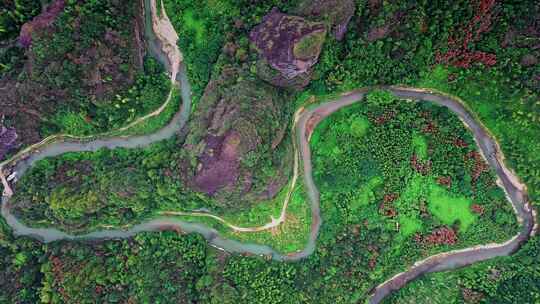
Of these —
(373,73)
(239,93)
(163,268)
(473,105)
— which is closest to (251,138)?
(239,93)

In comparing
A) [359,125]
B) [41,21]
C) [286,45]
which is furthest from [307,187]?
[41,21]

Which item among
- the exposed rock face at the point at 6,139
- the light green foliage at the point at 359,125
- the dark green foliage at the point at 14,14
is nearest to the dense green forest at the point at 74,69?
the dark green foliage at the point at 14,14

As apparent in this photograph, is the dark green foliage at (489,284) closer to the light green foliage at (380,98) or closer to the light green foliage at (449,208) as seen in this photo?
the light green foliage at (449,208)

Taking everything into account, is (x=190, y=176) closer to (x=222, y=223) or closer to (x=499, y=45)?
(x=222, y=223)

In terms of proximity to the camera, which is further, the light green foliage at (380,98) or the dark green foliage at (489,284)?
the light green foliage at (380,98)

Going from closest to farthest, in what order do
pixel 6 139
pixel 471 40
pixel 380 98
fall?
pixel 471 40, pixel 380 98, pixel 6 139

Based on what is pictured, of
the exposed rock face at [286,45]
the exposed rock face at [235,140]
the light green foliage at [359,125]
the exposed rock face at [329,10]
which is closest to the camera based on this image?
the exposed rock face at [286,45]

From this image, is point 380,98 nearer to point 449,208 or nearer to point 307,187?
point 307,187
